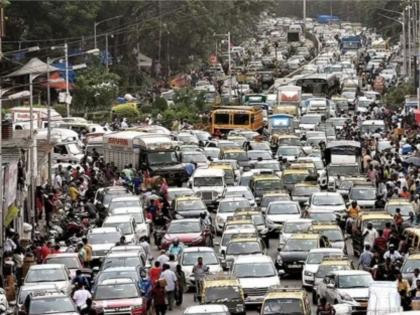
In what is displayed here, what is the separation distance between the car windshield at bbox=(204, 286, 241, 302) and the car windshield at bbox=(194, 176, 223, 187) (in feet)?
68.2

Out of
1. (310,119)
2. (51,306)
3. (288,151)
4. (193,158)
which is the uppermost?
(310,119)

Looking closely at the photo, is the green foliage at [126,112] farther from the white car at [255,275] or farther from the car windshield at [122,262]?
the white car at [255,275]

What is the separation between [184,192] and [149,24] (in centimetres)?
7090

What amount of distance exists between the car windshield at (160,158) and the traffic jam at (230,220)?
36 mm

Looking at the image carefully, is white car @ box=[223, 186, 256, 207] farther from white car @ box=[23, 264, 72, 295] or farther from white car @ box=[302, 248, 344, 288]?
white car @ box=[23, 264, 72, 295]

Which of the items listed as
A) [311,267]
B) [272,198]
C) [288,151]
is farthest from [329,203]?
[288,151]

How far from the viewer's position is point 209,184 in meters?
56.5

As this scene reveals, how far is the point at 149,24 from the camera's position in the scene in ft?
408

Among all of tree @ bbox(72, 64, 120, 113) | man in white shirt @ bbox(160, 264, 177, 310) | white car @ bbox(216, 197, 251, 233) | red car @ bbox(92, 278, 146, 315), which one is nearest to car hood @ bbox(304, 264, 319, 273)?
man in white shirt @ bbox(160, 264, 177, 310)

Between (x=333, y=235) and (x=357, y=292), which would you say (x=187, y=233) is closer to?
(x=333, y=235)

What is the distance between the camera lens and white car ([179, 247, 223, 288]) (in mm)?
40438

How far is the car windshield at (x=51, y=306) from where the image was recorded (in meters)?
34.0

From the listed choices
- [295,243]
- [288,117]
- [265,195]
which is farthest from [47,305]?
[288,117]

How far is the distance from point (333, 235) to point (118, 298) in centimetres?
983
